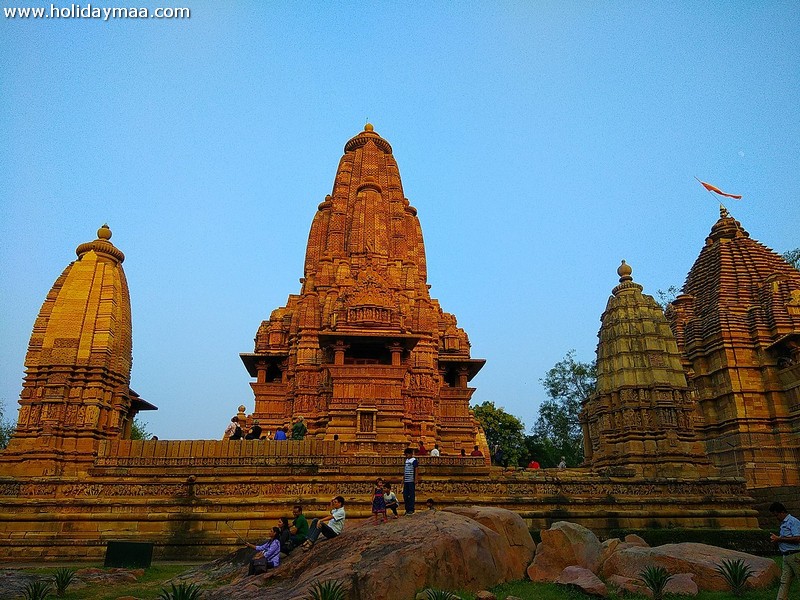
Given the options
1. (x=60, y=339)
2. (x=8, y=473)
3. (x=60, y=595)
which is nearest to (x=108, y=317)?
(x=60, y=339)

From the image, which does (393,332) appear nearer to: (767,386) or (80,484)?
(80,484)

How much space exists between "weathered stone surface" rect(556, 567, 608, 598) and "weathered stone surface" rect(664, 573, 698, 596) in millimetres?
999

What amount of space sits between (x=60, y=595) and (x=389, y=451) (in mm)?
12584

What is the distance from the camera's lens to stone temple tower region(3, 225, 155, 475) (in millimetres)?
17953

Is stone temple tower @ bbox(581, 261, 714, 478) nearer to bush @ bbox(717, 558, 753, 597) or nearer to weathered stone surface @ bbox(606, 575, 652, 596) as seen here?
bush @ bbox(717, 558, 753, 597)

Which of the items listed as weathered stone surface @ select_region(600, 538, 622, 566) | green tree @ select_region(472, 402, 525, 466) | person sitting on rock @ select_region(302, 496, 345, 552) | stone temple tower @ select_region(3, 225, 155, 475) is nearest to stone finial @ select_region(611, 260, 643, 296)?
weathered stone surface @ select_region(600, 538, 622, 566)

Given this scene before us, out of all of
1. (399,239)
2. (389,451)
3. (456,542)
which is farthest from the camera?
(399,239)

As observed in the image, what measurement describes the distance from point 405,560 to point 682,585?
4507mm

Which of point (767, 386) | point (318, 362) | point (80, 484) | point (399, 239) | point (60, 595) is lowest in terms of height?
point (60, 595)

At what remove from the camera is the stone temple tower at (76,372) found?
18.0m

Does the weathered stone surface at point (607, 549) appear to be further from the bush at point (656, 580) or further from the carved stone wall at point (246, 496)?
the carved stone wall at point (246, 496)

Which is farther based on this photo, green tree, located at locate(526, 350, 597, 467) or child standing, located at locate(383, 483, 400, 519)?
green tree, located at locate(526, 350, 597, 467)

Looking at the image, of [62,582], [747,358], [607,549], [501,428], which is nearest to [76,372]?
[62,582]

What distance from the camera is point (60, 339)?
19328 mm
